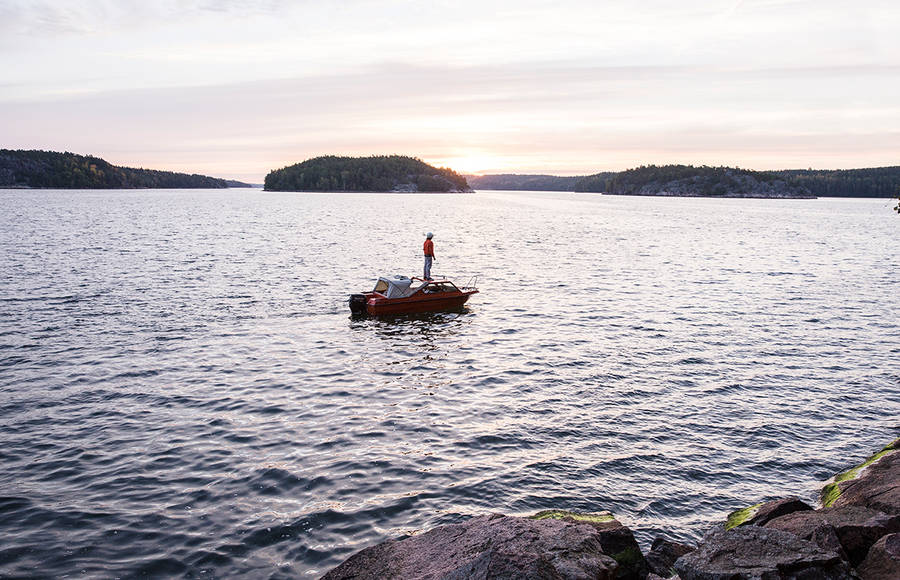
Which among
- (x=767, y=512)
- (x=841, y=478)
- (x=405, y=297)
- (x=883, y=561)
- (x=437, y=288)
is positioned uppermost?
(x=437, y=288)

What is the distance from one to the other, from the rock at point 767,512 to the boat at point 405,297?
19.9 m

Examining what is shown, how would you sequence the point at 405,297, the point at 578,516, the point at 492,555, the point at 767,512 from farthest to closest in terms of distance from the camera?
the point at 405,297
the point at 578,516
the point at 767,512
the point at 492,555

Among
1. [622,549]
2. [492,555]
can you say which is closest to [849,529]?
[622,549]

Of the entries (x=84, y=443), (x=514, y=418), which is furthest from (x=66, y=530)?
(x=514, y=418)

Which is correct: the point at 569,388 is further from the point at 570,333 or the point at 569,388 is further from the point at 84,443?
the point at 84,443

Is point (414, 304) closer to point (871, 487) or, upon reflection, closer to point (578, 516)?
point (578, 516)

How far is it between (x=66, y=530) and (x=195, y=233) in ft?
252

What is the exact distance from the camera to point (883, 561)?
25.2ft

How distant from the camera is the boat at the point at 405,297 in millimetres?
28750

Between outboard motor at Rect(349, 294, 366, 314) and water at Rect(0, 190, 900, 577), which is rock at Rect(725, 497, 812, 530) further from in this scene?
outboard motor at Rect(349, 294, 366, 314)

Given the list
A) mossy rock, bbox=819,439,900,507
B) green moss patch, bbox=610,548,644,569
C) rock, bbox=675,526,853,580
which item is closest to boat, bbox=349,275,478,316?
mossy rock, bbox=819,439,900,507

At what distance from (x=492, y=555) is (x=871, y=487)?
29.0 feet

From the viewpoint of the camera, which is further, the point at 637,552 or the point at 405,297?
the point at 405,297

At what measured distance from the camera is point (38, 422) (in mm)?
15391
